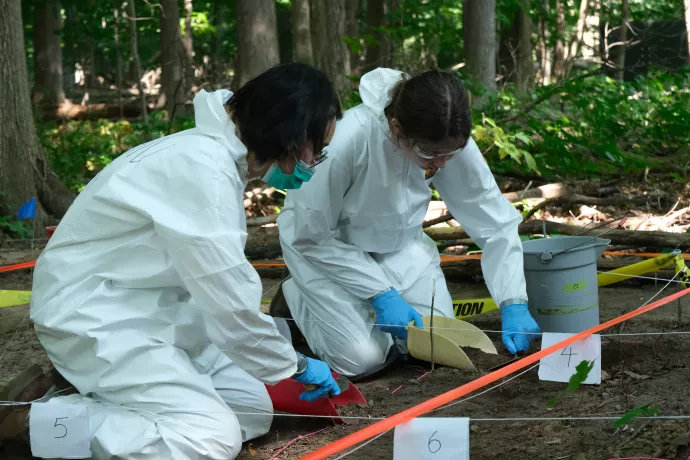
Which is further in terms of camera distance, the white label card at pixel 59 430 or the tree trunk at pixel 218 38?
the tree trunk at pixel 218 38

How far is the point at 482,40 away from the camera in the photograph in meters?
10.1

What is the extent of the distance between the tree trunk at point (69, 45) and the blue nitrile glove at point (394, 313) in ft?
43.9

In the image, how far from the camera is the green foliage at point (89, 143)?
856cm

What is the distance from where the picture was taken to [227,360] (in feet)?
9.07

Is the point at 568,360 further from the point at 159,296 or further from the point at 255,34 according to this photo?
Result: the point at 255,34

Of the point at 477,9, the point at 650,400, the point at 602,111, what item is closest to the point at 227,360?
the point at 650,400

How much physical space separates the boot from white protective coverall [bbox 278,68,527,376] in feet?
3.99

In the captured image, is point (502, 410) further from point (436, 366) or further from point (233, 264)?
point (233, 264)

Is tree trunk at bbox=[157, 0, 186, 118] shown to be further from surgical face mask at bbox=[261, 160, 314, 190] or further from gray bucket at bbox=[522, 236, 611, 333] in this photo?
surgical face mask at bbox=[261, 160, 314, 190]

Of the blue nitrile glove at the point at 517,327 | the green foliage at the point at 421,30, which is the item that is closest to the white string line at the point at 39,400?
the blue nitrile glove at the point at 517,327

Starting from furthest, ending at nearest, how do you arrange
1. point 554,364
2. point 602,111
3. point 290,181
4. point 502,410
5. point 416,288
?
1. point 602,111
2. point 416,288
3. point 502,410
4. point 554,364
5. point 290,181

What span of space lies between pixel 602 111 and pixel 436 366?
4.40 meters

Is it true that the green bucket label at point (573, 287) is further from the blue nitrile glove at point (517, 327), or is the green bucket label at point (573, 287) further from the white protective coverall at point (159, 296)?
the white protective coverall at point (159, 296)

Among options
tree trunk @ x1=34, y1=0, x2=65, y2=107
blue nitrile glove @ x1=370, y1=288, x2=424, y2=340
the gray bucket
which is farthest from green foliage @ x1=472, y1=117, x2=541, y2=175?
tree trunk @ x1=34, y1=0, x2=65, y2=107
